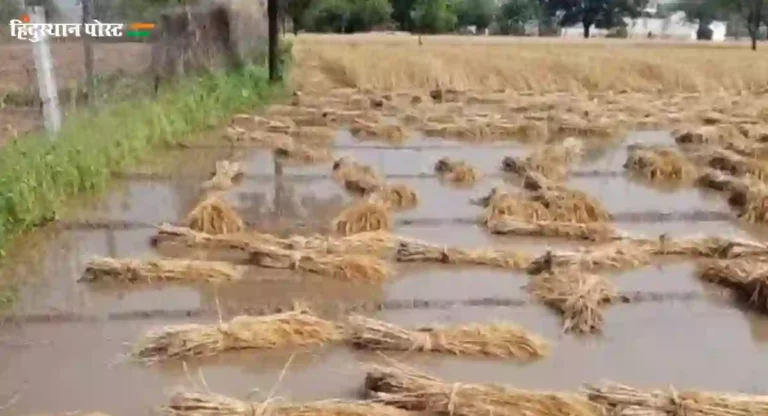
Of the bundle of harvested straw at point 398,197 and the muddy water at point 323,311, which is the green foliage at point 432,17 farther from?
the muddy water at point 323,311

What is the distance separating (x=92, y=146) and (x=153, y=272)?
92.4 inches

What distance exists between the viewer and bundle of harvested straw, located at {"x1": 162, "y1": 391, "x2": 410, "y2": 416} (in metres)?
2.92

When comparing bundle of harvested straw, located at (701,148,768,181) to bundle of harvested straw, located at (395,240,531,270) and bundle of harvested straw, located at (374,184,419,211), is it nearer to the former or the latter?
bundle of harvested straw, located at (374,184,419,211)

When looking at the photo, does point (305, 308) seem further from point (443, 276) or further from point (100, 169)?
point (100, 169)

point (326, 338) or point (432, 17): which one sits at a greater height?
point (432, 17)

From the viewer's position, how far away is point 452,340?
373 cm

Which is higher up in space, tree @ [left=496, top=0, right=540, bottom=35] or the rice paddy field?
tree @ [left=496, top=0, right=540, bottom=35]

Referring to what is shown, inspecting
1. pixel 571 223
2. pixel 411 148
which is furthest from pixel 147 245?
pixel 411 148

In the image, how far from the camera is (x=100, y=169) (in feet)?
21.4

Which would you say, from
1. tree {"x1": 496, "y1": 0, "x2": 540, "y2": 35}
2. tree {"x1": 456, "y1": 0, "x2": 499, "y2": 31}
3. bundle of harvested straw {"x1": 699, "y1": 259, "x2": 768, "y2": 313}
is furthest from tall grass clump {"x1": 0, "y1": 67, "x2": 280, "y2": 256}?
tree {"x1": 496, "y1": 0, "x2": 540, "y2": 35}

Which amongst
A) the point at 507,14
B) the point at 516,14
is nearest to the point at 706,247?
the point at 516,14

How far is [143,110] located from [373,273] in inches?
175

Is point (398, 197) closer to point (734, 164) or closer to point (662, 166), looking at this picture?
Result: point (662, 166)

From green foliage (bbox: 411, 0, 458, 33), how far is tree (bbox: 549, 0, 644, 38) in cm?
893
